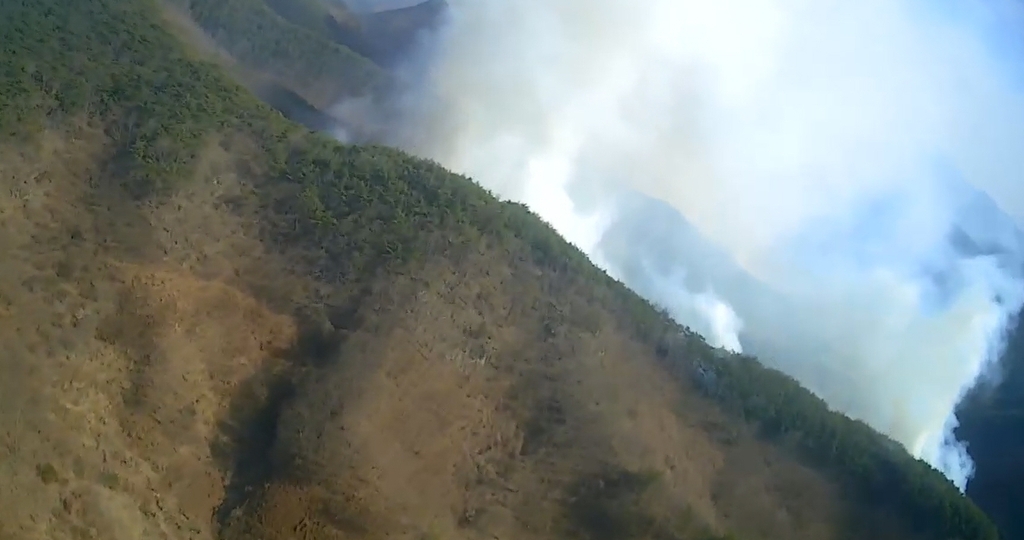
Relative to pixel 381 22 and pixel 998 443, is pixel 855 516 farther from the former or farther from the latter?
pixel 381 22

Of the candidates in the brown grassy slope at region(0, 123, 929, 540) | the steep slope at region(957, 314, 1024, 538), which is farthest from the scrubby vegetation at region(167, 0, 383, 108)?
the steep slope at region(957, 314, 1024, 538)

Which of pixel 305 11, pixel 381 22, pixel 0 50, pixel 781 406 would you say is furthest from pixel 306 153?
pixel 381 22

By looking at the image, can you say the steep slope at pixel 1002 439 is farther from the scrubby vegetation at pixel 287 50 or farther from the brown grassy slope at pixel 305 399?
the scrubby vegetation at pixel 287 50

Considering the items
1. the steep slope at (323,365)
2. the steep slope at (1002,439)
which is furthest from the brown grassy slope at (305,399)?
the steep slope at (1002,439)

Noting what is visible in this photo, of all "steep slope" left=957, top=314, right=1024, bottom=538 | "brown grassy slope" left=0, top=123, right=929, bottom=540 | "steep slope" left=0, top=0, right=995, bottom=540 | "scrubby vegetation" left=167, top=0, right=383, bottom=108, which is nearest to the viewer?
"brown grassy slope" left=0, top=123, right=929, bottom=540

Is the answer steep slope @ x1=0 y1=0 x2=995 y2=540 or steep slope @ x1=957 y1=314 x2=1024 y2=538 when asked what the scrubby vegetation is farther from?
steep slope @ x1=957 y1=314 x2=1024 y2=538

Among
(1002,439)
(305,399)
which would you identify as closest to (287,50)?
(305,399)
